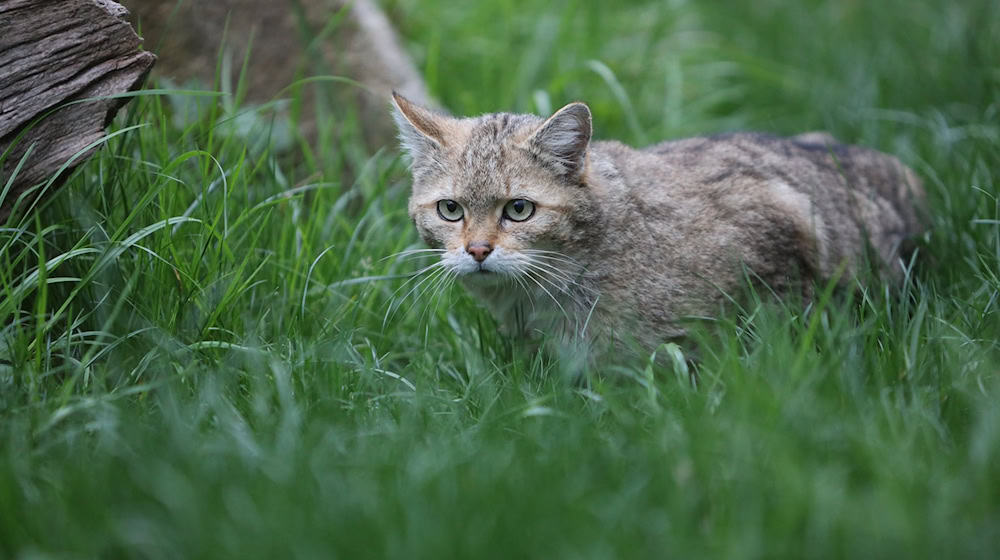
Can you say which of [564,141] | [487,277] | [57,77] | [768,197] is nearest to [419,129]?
[564,141]

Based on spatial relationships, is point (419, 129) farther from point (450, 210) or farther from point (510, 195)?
point (510, 195)

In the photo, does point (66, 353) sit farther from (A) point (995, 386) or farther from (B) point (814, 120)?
(B) point (814, 120)

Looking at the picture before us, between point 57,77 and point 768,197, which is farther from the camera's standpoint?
point 768,197

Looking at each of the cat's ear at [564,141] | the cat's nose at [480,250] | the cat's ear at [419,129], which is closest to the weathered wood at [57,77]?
the cat's ear at [419,129]

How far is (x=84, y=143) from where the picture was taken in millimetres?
3377

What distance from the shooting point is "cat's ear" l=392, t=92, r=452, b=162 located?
152 inches

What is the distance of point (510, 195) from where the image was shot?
3.60 m

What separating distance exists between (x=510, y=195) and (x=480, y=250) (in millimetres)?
278

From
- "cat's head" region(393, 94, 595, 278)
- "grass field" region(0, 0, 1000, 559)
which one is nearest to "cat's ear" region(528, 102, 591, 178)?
"cat's head" region(393, 94, 595, 278)

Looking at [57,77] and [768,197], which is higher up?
[57,77]

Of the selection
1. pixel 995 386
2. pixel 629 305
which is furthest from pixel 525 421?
pixel 995 386

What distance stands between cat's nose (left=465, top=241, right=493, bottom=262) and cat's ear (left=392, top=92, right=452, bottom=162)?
1.84ft

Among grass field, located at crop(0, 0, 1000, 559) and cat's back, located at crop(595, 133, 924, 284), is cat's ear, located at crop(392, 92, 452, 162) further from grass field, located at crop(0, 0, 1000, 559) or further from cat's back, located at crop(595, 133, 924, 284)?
cat's back, located at crop(595, 133, 924, 284)

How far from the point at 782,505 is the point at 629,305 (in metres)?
1.47
